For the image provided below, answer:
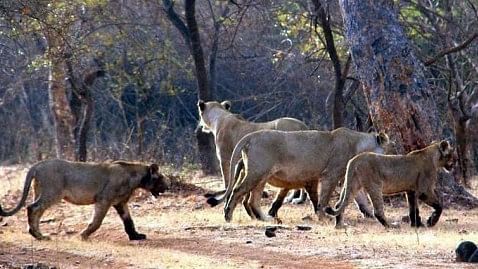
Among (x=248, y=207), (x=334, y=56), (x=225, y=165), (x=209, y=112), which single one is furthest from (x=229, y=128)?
(x=334, y=56)

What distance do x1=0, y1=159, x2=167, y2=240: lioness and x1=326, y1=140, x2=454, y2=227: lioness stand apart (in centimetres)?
246

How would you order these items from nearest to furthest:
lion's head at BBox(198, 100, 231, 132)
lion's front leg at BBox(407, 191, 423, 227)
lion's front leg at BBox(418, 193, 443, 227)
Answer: lion's front leg at BBox(407, 191, 423, 227) < lion's front leg at BBox(418, 193, 443, 227) < lion's head at BBox(198, 100, 231, 132)

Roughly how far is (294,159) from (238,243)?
238cm

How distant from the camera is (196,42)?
22328 mm

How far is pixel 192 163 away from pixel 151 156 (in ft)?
10.3

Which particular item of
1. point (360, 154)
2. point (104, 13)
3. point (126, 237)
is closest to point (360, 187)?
point (360, 154)

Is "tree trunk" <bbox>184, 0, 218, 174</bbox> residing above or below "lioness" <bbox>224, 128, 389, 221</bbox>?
above

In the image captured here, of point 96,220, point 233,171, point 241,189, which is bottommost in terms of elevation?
point 96,220

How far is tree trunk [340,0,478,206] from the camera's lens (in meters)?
16.9

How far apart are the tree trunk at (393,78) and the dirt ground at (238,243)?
119 centimetres

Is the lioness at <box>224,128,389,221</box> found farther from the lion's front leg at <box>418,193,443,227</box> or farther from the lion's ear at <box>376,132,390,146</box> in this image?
the lion's front leg at <box>418,193,443,227</box>

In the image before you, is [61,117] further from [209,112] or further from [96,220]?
[96,220]

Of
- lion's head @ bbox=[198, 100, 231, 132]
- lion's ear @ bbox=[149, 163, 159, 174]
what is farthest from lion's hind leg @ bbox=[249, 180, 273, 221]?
lion's head @ bbox=[198, 100, 231, 132]

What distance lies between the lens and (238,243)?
12844 mm
